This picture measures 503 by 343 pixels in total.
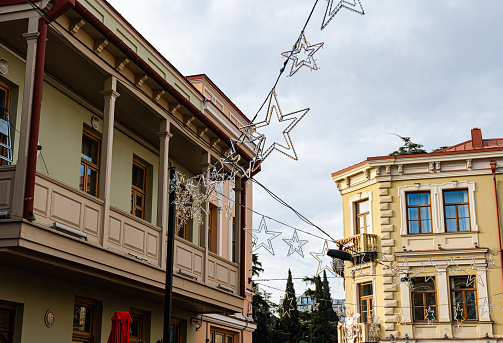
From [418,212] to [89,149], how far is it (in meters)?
18.6

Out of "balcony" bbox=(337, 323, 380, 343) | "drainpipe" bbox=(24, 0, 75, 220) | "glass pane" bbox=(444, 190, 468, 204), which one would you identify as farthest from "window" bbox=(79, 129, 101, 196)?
"glass pane" bbox=(444, 190, 468, 204)

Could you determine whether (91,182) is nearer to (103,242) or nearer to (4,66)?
(103,242)

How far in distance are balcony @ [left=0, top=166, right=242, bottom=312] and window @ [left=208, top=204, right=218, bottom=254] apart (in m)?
3.62

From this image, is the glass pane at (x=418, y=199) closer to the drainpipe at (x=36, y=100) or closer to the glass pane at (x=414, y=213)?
the glass pane at (x=414, y=213)

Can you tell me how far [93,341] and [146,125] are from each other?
5169 mm

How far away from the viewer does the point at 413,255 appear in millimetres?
29797

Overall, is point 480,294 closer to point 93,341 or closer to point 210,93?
point 210,93

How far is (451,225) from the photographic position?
30.0m

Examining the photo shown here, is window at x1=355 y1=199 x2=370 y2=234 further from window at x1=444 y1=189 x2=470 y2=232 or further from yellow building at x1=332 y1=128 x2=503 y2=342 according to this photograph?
window at x1=444 y1=189 x2=470 y2=232

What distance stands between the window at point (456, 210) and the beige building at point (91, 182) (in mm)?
13895

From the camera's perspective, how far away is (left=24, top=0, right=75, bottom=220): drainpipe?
412 inches

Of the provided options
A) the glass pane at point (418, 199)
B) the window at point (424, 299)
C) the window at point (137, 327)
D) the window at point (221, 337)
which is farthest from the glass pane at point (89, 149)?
the glass pane at point (418, 199)

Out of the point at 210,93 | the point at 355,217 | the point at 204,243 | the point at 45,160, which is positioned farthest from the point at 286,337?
the point at 45,160

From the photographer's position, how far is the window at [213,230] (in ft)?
70.1
